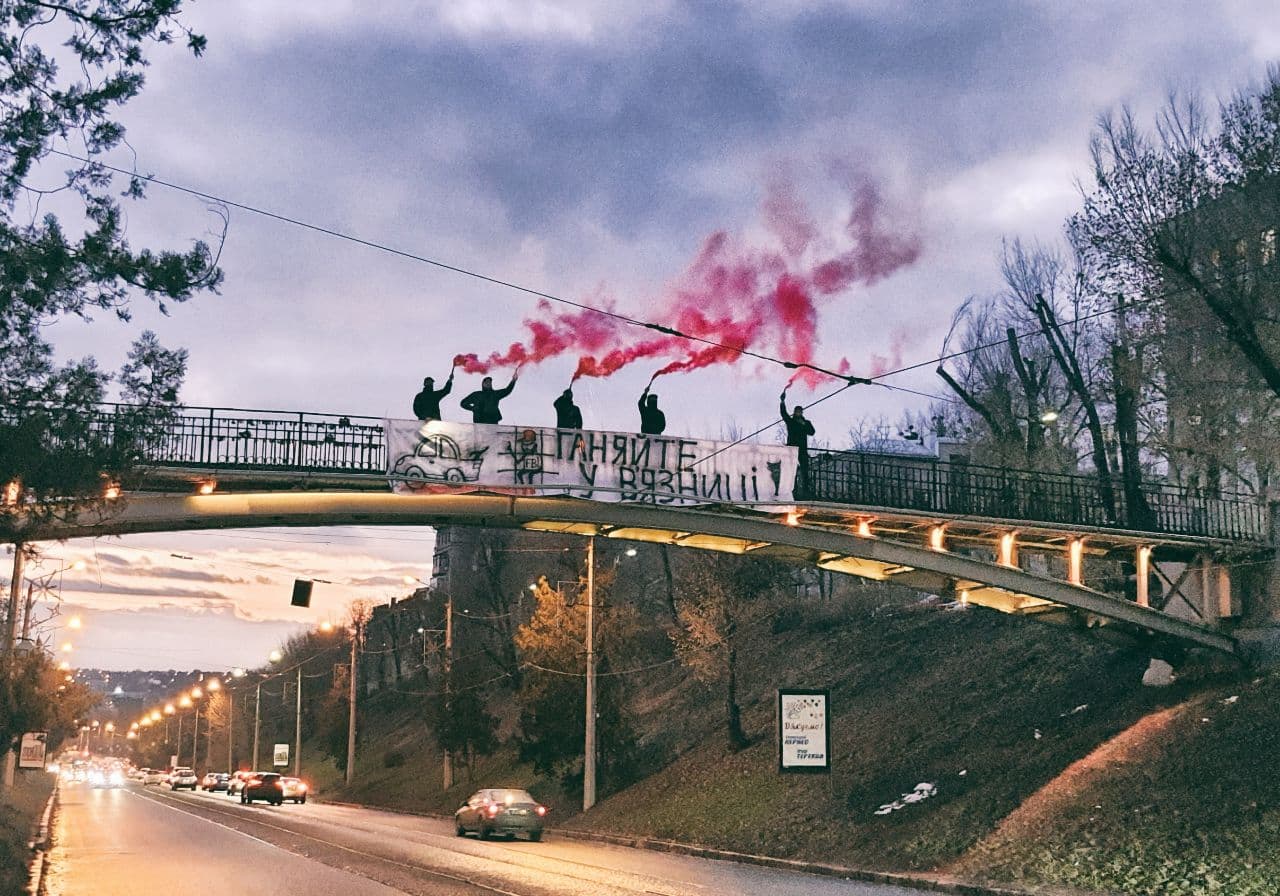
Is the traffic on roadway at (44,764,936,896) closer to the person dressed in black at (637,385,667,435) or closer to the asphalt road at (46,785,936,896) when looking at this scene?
the asphalt road at (46,785,936,896)

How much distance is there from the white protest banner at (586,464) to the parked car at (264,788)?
42.5 meters

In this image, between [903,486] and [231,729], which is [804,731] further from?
[231,729]

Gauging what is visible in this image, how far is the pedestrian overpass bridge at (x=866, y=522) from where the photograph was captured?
24422 millimetres

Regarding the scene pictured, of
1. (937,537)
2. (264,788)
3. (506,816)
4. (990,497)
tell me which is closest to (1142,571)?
(990,497)

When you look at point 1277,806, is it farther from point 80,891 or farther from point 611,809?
point 611,809

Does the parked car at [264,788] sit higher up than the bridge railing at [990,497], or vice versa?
the bridge railing at [990,497]

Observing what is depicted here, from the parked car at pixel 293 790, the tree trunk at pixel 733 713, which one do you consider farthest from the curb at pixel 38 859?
the parked car at pixel 293 790

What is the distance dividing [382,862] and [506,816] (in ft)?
33.3

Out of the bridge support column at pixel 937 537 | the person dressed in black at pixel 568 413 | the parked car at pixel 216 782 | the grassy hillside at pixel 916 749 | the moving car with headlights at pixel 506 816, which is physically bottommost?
the parked car at pixel 216 782

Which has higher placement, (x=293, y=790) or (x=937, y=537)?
(x=937, y=537)

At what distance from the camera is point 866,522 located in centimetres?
2784

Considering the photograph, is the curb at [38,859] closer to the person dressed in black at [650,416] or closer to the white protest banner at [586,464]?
the white protest banner at [586,464]

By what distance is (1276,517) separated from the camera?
2986 cm

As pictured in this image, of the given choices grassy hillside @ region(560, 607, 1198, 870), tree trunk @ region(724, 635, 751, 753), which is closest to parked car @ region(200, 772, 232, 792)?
grassy hillside @ region(560, 607, 1198, 870)
